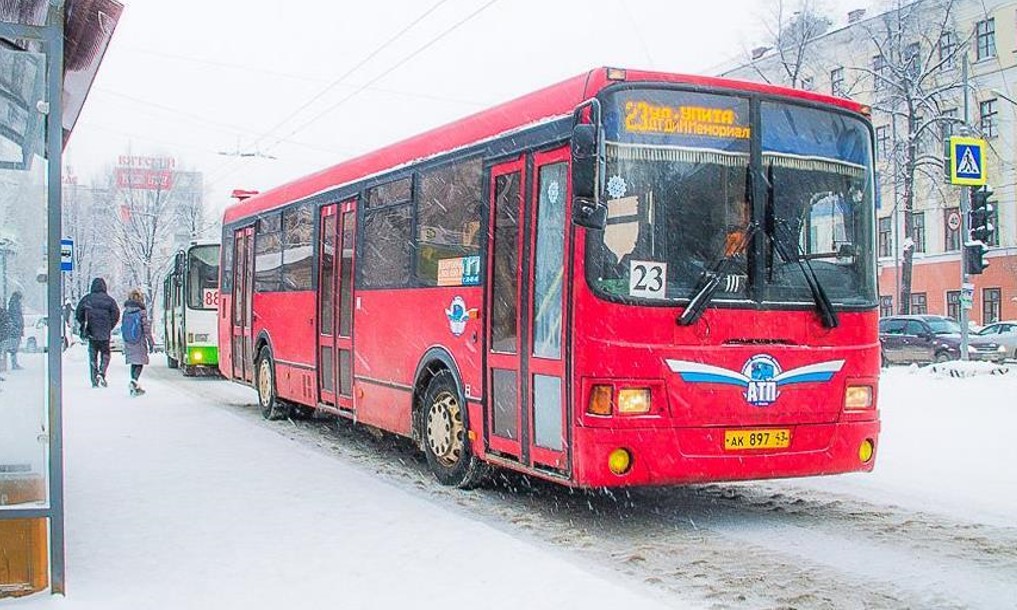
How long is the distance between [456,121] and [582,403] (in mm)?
3372

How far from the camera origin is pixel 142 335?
62.8 ft

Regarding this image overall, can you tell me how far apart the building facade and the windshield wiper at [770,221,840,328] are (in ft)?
114

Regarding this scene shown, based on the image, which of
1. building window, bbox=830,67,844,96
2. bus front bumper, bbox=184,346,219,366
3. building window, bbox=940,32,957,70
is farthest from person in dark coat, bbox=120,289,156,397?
building window, bbox=940,32,957,70

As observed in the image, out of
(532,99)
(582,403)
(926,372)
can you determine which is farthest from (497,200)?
(926,372)

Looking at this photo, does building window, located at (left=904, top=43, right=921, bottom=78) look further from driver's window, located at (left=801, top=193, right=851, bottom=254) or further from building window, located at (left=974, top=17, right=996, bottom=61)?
driver's window, located at (left=801, top=193, right=851, bottom=254)

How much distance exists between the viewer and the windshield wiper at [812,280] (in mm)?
7613

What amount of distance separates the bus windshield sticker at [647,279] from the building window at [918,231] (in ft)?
160

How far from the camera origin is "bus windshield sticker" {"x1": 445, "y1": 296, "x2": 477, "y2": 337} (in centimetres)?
888

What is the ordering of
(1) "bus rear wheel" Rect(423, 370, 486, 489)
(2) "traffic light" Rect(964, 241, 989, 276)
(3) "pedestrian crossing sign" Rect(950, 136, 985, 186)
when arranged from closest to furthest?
(1) "bus rear wheel" Rect(423, 370, 486, 489) → (3) "pedestrian crossing sign" Rect(950, 136, 985, 186) → (2) "traffic light" Rect(964, 241, 989, 276)

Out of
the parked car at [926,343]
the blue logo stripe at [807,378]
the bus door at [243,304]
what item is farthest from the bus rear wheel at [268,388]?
the parked car at [926,343]

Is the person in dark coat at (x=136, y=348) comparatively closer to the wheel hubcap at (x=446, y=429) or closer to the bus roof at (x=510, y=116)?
the bus roof at (x=510, y=116)

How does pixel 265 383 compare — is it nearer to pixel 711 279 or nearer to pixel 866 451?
pixel 711 279

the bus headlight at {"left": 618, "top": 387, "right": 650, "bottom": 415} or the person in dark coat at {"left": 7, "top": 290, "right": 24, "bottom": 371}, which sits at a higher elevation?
the person in dark coat at {"left": 7, "top": 290, "right": 24, "bottom": 371}

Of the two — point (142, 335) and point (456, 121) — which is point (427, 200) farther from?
point (142, 335)
